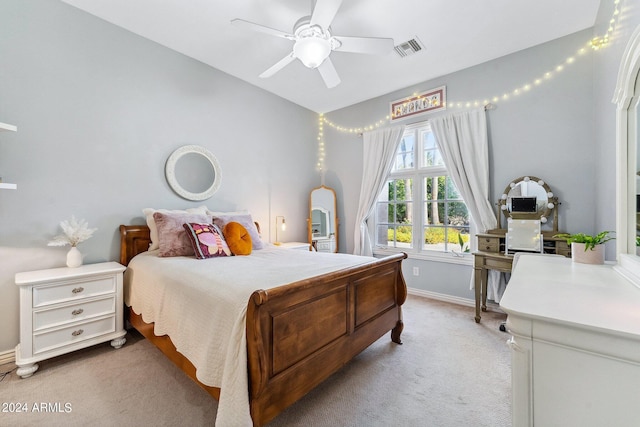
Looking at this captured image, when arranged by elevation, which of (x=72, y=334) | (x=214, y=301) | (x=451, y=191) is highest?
(x=451, y=191)

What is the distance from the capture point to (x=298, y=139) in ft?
14.7

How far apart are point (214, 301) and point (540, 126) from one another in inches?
137

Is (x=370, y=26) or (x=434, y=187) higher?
(x=370, y=26)

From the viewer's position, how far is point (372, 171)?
13.4 ft

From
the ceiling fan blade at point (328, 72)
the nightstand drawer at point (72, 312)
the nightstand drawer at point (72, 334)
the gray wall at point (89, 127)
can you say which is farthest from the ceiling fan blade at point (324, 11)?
the nightstand drawer at point (72, 334)

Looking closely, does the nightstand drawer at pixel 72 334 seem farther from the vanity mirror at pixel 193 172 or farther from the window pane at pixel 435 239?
the window pane at pixel 435 239

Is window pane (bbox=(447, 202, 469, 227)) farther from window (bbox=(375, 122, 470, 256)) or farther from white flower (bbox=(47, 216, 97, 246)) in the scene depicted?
white flower (bbox=(47, 216, 97, 246))

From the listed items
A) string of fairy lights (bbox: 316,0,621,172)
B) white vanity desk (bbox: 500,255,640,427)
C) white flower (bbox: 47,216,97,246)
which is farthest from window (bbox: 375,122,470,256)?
white flower (bbox: 47,216,97,246)

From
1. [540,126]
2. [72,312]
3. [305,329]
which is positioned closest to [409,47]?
[540,126]

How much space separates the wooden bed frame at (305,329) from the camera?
1263 mm

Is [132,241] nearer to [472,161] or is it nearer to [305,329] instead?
[305,329]

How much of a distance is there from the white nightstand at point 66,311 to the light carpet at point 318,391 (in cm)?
15

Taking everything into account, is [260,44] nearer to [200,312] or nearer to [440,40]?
[440,40]

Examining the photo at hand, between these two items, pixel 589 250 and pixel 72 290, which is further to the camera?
pixel 72 290
